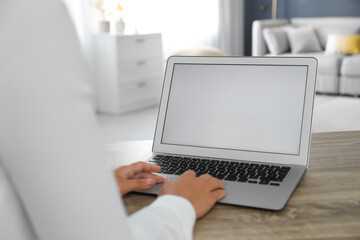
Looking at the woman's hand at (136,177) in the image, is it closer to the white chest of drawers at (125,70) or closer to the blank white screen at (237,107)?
the blank white screen at (237,107)

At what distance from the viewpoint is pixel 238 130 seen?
1145mm

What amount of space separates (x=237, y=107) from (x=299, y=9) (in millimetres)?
6556

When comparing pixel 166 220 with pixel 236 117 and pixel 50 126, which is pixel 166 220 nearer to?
pixel 50 126

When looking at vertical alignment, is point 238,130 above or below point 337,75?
above

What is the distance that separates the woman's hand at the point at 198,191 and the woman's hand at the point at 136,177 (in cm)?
9

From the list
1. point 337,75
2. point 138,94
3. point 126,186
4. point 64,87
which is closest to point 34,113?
point 64,87

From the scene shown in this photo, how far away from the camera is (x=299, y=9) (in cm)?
729

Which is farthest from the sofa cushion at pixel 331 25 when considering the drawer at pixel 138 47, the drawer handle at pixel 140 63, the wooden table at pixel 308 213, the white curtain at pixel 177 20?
the wooden table at pixel 308 213

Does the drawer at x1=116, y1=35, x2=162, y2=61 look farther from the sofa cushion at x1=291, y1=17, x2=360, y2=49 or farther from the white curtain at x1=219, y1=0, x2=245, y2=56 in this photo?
the sofa cushion at x1=291, y1=17, x2=360, y2=49

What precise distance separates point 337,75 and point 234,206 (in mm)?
5375

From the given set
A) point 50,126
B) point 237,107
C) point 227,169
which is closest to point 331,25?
point 237,107

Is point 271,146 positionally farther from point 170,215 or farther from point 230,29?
point 230,29

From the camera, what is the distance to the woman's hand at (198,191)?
2.53ft

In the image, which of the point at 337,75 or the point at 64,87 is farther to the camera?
the point at 337,75
